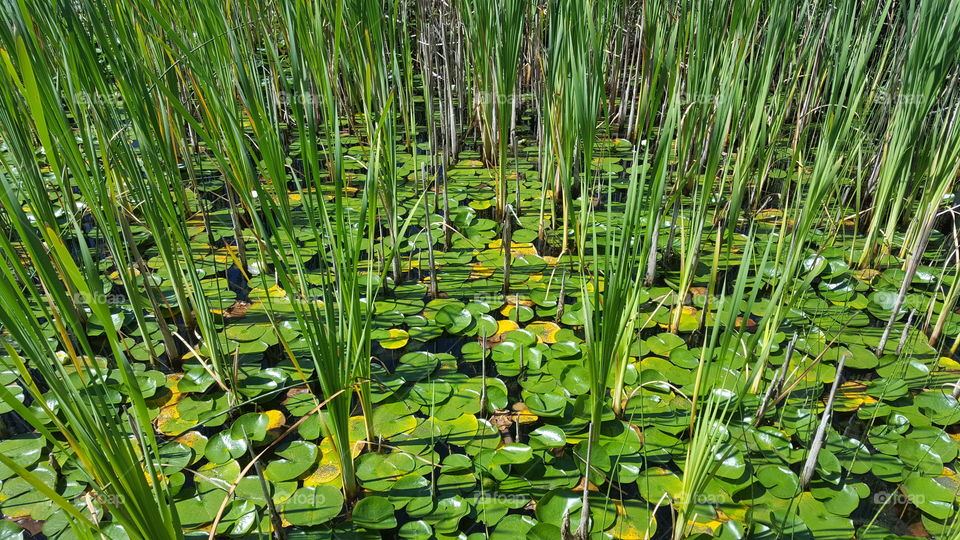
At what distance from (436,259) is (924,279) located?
5.37 ft

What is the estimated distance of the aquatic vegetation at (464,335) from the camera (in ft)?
4.23

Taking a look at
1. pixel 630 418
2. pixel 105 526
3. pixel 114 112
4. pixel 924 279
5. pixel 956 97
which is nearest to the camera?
pixel 105 526

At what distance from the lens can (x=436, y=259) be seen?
2359 millimetres

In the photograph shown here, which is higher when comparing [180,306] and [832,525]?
[180,306]

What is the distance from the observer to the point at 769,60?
1823 millimetres

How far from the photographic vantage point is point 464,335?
2.00 meters

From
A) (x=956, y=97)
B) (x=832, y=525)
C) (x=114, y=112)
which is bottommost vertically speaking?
(x=832, y=525)

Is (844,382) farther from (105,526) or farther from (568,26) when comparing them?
(105,526)

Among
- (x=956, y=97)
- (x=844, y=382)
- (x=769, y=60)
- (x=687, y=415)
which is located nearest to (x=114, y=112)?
(x=687, y=415)

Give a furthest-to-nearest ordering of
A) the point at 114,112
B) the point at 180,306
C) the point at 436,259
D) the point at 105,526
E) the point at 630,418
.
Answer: the point at 436,259 < the point at 180,306 < the point at 630,418 < the point at 114,112 < the point at 105,526

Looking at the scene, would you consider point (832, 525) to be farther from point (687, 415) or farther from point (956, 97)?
point (956, 97)

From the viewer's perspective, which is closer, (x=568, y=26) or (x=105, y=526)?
(x=105, y=526)

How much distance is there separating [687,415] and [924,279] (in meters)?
1.10

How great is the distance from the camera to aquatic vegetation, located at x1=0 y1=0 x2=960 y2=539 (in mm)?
1288
